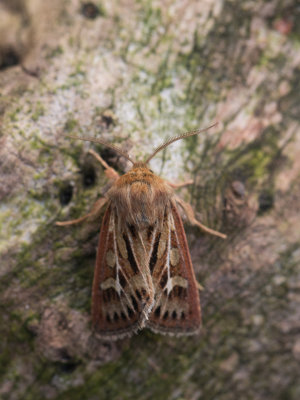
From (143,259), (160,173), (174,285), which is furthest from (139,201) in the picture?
(174,285)

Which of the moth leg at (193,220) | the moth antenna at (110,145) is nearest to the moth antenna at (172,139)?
the moth antenna at (110,145)

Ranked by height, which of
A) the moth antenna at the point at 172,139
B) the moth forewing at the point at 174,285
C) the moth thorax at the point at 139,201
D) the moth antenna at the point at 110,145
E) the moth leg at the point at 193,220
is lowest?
the moth forewing at the point at 174,285

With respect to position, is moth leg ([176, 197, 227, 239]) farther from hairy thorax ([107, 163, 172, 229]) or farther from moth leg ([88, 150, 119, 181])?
moth leg ([88, 150, 119, 181])

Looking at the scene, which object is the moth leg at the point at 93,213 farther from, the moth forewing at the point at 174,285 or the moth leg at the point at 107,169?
the moth forewing at the point at 174,285

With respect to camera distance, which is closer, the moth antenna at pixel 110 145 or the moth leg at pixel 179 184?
the moth antenna at pixel 110 145

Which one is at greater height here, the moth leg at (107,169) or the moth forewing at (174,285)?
the moth leg at (107,169)

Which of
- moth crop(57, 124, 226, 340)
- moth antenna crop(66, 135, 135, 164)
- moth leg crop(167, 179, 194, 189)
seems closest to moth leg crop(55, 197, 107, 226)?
moth crop(57, 124, 226, 340)
